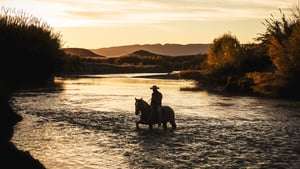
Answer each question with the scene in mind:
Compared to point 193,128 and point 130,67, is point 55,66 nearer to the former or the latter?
point 193,128

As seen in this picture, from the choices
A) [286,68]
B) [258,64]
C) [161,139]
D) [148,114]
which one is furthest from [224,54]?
[161,139]

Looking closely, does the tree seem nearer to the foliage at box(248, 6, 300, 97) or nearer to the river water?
the foliage at box(248, 6, 300, 97)

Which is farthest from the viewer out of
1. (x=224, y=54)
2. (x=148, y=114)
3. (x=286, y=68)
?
(x=224, y=54)

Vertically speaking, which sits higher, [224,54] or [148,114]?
[224,54]

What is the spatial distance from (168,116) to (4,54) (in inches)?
634

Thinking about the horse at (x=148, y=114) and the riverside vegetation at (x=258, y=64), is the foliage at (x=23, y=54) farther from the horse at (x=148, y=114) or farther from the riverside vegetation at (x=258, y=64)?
the horse at (x=148, y=114)

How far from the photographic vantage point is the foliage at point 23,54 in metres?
34.6

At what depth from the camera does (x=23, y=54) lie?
3600 cm

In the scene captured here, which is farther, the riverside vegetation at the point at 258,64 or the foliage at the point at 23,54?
A: the riverside vegetation at the point at 258,64

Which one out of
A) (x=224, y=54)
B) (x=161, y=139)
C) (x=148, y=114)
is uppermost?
(x=224, y=54)

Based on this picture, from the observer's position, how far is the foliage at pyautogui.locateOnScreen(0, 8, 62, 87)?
113ft

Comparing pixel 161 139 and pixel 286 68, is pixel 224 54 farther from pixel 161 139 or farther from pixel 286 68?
pixel 161 139

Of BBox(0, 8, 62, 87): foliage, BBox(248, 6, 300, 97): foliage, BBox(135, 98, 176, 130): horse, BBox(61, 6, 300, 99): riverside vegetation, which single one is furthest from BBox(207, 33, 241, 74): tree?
BBox(135, 98, 176, 130): horse

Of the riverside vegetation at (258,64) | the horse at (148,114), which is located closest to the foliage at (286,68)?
the riverside vegetation at (258,64)
